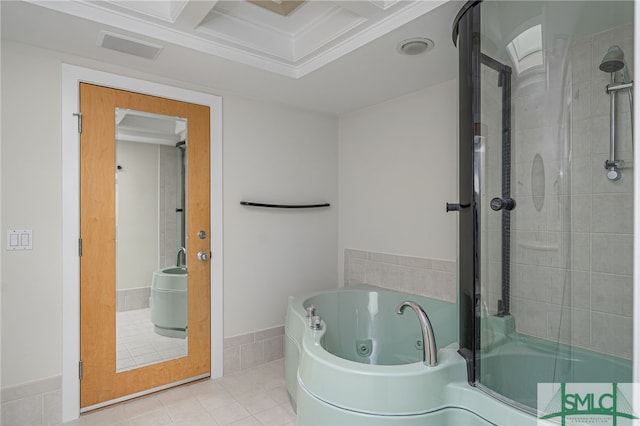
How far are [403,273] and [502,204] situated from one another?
159cm

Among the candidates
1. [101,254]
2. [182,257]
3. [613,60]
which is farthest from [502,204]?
[101,254]

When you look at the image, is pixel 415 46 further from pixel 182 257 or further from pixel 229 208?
pixel 182 257

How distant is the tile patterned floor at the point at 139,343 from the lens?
2482mm

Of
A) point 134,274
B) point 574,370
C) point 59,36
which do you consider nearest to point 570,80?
point 574,370

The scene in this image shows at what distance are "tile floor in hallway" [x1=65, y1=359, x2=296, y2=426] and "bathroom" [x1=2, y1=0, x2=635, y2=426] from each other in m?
0.27

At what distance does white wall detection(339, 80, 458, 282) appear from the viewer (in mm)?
2732

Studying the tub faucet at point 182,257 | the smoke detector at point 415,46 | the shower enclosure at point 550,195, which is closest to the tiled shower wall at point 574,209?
the shower enclosure at point 550,195

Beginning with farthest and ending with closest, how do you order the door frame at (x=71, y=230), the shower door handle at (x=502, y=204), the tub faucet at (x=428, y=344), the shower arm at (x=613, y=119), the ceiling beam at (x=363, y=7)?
1. the door frame at (x=71, y=230)
2. the ceiling beam at (x=363, y=7)
3. the tub faucet at (x=428, y=344)
4. the shower door handle at (x=502, y=204)
5. the shower arm at (x=613, y=119)

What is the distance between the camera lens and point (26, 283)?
2146mm

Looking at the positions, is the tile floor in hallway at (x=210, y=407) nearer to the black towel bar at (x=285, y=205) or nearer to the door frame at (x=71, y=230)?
the door frame at (x=71, y=230)

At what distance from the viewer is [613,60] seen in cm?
130

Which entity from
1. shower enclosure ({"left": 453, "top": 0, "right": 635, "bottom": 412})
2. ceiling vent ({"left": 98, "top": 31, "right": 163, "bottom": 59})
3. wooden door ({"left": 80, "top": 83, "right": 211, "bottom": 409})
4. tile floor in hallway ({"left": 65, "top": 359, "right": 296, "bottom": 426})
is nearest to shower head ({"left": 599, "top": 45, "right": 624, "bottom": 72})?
shower enclosure ({"left": 453, "top": 0, "right": 635, "bottom": 412})

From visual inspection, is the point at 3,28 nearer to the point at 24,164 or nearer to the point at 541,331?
the point at 24,164

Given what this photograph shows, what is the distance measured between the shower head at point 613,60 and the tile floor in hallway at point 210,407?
2318 millimetres
